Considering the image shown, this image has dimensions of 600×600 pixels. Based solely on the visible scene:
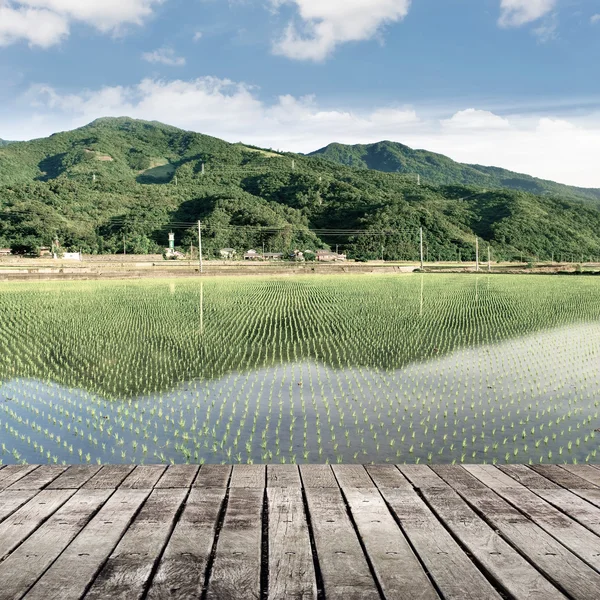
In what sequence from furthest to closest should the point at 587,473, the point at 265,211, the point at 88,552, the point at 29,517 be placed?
1. the point at 265,211
2. the point at 587,473
3. the point at 29,517
4. the point at 88,552

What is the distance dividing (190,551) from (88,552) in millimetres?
359

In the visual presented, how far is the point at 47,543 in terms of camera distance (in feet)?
7.25

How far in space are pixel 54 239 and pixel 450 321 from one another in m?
52.0

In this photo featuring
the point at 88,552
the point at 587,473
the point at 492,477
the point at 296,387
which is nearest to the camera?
the point at 88,552

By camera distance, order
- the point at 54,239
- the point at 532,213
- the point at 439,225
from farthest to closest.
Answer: the point at 532,213 < the point at 439,225 < the point at 54,239

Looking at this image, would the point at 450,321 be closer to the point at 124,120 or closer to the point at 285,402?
the point at 285,402

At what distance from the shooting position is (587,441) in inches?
254

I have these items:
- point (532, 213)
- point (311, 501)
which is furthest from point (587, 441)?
point (532, 213)

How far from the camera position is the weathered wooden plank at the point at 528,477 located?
9.88 feet

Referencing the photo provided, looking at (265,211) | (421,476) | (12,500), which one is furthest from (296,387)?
(265,211)

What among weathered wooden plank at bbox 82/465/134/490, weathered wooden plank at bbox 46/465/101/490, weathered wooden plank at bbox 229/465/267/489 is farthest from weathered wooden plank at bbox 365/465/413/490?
weathered wooden plank at bbox 46/465/101/490

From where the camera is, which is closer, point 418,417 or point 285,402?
point 418,417

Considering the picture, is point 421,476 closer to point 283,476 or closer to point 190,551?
Answer: point 283,476

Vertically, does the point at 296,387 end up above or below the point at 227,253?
below
